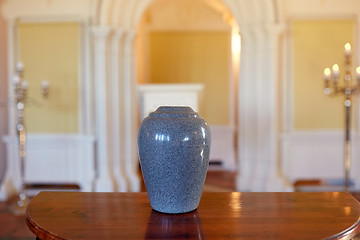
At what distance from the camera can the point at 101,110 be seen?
420 cm

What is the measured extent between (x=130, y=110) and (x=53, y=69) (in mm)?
988

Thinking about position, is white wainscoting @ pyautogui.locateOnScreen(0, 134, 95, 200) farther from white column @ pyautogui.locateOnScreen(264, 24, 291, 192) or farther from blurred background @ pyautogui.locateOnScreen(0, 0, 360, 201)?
white column @ pyautogui.locateOnScreen(264, 24, 291, 192)

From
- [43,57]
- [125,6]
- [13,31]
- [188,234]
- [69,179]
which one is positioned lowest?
[69,179]

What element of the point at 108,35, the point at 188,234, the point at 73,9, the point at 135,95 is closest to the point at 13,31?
the point at 73,9

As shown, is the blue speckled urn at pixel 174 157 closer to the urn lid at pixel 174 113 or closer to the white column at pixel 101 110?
the urn lid at pixel 174 113

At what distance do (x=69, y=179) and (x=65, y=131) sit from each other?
1.84 feet

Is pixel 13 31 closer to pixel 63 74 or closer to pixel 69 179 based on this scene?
pixel 63 74

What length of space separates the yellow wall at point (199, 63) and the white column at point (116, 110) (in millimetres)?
2375

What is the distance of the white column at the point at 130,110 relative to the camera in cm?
442

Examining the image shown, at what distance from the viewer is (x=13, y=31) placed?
4242 mm

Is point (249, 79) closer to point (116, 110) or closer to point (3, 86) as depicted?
point (116, 110)

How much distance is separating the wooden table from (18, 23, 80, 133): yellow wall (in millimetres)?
2883

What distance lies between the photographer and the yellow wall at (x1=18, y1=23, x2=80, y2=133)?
4.24 meters

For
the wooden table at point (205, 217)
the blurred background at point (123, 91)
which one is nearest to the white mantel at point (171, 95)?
the blurred background at point (123, 91)
